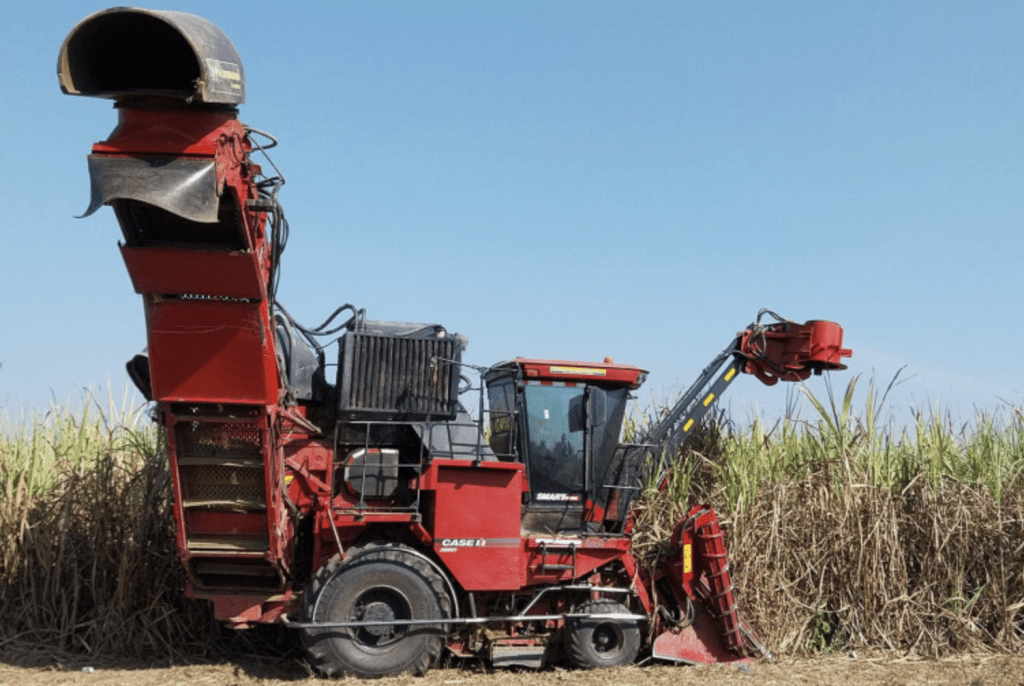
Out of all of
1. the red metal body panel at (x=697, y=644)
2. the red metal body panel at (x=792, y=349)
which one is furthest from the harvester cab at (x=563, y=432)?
the red metal body panel at (x=792, y=349)

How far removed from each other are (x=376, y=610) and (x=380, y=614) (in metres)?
0.04

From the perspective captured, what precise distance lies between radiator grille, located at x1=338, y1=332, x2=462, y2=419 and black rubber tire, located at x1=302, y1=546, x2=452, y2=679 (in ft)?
3.30

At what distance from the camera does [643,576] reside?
938 centimetres

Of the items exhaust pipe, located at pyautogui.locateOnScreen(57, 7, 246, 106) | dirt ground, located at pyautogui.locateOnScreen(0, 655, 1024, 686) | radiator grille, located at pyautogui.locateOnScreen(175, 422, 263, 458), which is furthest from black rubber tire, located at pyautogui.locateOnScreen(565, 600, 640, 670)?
exhaust pipe, located at pyautogui.locateOnScreen(57, 7, 246, 106)

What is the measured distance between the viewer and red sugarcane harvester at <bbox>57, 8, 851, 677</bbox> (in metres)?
6.58

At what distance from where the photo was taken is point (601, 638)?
8789 mm

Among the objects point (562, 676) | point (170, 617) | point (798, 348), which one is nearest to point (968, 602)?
point (798, 348)

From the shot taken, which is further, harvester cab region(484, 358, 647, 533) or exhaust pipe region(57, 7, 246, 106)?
harvester cab region(484, 358, 647, 533)

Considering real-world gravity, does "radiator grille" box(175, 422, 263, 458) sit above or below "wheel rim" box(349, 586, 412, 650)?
above

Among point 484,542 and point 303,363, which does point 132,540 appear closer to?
point 303,363

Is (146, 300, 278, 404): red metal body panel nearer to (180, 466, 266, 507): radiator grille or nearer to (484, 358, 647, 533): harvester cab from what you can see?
(180, 466, 266, 507): radiator grille

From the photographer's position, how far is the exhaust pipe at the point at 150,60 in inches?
241

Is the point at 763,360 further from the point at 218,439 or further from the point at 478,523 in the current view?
the point at 218,439

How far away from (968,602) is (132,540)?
698 centimetres
